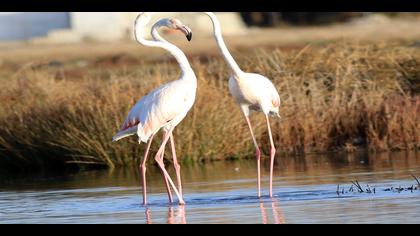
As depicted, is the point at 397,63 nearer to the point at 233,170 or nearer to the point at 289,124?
the point at 289,124

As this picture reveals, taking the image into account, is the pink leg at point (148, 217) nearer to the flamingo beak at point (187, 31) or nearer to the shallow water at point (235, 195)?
the shallow water at point (235, 195)

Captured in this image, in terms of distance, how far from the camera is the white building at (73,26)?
3669cm

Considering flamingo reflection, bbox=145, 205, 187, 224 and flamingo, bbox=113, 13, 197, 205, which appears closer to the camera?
flamingo reflection, bbox=145, 205, 187, 224

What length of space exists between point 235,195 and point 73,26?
81.3ft

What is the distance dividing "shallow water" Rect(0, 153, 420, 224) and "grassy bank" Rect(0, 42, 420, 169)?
1.72ft

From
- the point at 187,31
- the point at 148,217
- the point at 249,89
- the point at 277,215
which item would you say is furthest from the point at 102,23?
the point at 277,215

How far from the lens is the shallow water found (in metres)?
11.6

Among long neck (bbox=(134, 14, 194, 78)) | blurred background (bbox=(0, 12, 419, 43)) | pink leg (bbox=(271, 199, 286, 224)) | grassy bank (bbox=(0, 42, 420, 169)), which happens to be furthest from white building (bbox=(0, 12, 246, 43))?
pink leg (bbox=(271, 199, 286, 224))

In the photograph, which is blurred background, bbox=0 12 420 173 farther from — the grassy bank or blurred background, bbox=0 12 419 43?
blurred background, bbox=0 12 419 43

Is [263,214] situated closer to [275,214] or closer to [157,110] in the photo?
[275,214]

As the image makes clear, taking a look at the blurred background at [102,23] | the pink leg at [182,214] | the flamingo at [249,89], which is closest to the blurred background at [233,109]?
the flamingo at [249,89]

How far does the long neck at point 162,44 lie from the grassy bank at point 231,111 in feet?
14.9

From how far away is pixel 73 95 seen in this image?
2050cm
